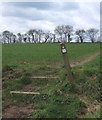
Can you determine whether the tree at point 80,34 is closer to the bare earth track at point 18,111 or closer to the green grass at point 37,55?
the green grass at point 37,55

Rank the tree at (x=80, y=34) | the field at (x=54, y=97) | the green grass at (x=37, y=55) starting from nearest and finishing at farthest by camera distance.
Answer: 1. the field at (x=54, y=97)
2. the green grass at (x=37, y=55)
3. the tree at (x=80, y=34)

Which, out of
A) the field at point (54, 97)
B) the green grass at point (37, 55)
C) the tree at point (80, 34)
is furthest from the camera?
the tree at point (80, 34)

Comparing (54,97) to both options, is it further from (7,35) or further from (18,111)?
(7,35)

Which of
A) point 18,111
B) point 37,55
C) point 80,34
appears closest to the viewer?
point 18,111

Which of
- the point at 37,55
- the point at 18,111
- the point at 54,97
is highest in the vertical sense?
the point at 37,55

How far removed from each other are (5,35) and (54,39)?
76.9 ft

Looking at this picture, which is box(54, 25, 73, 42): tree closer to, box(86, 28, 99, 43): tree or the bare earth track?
box(86, 28, 99, 43): tree

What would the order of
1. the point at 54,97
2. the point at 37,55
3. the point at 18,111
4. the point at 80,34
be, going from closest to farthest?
the point at 18,111 < the point at 54,97 < the point at 37,55 < the point at 80,34

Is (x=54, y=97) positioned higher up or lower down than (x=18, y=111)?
higher up

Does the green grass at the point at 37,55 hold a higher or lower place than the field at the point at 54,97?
higher

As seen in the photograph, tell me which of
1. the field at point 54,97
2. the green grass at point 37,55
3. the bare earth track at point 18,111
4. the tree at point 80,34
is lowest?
the bare earth track at point 18,111

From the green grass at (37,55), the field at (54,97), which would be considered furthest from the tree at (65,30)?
the field at (54,97)

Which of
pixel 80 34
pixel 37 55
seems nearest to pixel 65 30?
pixel 80 34

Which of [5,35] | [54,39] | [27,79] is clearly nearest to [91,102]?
[27,79]
